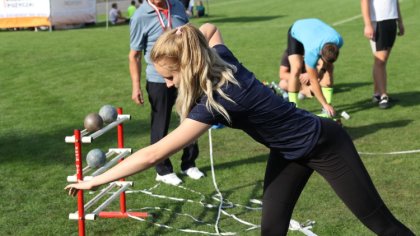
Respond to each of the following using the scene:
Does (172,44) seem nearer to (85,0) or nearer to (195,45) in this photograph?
(195,45)

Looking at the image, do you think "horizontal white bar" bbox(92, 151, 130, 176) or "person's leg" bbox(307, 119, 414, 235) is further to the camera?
"horizontal white bar" bbox(92, 151, 130, 176)

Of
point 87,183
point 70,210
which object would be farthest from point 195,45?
point 70,210

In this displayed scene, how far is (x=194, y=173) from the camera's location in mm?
7281

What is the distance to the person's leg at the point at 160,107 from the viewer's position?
Answer: 6.89 metres

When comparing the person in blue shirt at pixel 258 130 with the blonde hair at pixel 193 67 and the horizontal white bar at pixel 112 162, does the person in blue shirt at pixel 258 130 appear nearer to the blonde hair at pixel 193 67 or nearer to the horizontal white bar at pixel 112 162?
the blonde hair at pixel 193 67

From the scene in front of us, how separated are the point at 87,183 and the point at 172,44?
89 centimetres

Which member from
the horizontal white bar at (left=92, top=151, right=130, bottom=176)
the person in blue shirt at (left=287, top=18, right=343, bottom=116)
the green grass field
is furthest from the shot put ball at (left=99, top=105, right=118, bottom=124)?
the person in blue shirt at (left=287, top=18, right=343, bottom=116)

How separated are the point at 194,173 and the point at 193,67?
382cm

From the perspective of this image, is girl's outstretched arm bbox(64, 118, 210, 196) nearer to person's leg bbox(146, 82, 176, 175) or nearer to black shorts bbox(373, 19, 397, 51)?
person's leg bbox(146, 82, 176, 175)

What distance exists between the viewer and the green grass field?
6.02 m

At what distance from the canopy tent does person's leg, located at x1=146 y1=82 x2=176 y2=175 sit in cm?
2238

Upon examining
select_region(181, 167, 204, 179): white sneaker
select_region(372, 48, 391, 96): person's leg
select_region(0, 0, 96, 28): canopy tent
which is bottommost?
select_region(0, 0, 96, 28): canopy tent

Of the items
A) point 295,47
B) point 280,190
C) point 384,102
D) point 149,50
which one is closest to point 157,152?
point 280,190

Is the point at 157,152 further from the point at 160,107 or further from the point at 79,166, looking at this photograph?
the point at 160,107
